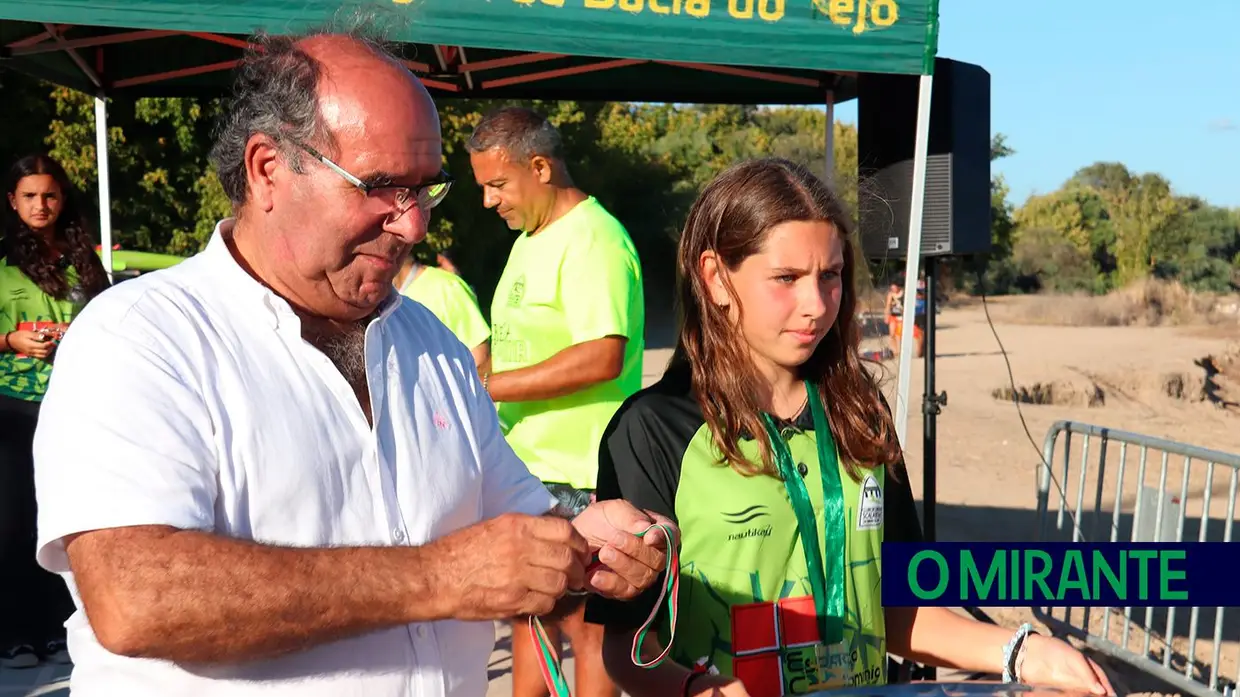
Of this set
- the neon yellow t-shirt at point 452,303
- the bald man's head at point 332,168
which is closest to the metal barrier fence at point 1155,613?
the neon yellow t-shirt at point 452,303

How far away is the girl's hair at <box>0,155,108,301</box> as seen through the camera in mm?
4902

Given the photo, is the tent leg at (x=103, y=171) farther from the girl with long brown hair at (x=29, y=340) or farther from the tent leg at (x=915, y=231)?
the tent leg at (x=915, y=231)

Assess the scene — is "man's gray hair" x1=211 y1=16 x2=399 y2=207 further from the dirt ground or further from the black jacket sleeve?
the dirt ground

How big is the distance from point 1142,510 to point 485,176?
3.30 metres

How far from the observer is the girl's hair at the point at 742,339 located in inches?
87.2

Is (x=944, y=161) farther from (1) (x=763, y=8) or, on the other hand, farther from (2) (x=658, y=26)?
(2) (x=658, y=26)

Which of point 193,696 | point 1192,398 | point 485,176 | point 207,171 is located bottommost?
point 1192,398

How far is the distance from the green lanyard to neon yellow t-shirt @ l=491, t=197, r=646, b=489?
171cm

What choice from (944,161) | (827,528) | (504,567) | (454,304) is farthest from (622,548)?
(944,161)

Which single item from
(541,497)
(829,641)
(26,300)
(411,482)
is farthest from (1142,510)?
(26,300)

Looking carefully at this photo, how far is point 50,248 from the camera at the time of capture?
4926mm

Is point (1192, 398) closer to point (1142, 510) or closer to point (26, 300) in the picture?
point (1142, 510)

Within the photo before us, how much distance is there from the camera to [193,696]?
61.2 inches

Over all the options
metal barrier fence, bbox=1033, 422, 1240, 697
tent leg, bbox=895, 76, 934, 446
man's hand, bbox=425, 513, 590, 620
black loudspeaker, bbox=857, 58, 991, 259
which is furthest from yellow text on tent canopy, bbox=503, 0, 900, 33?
man's hand, bbox=425, 513, 590, 620
